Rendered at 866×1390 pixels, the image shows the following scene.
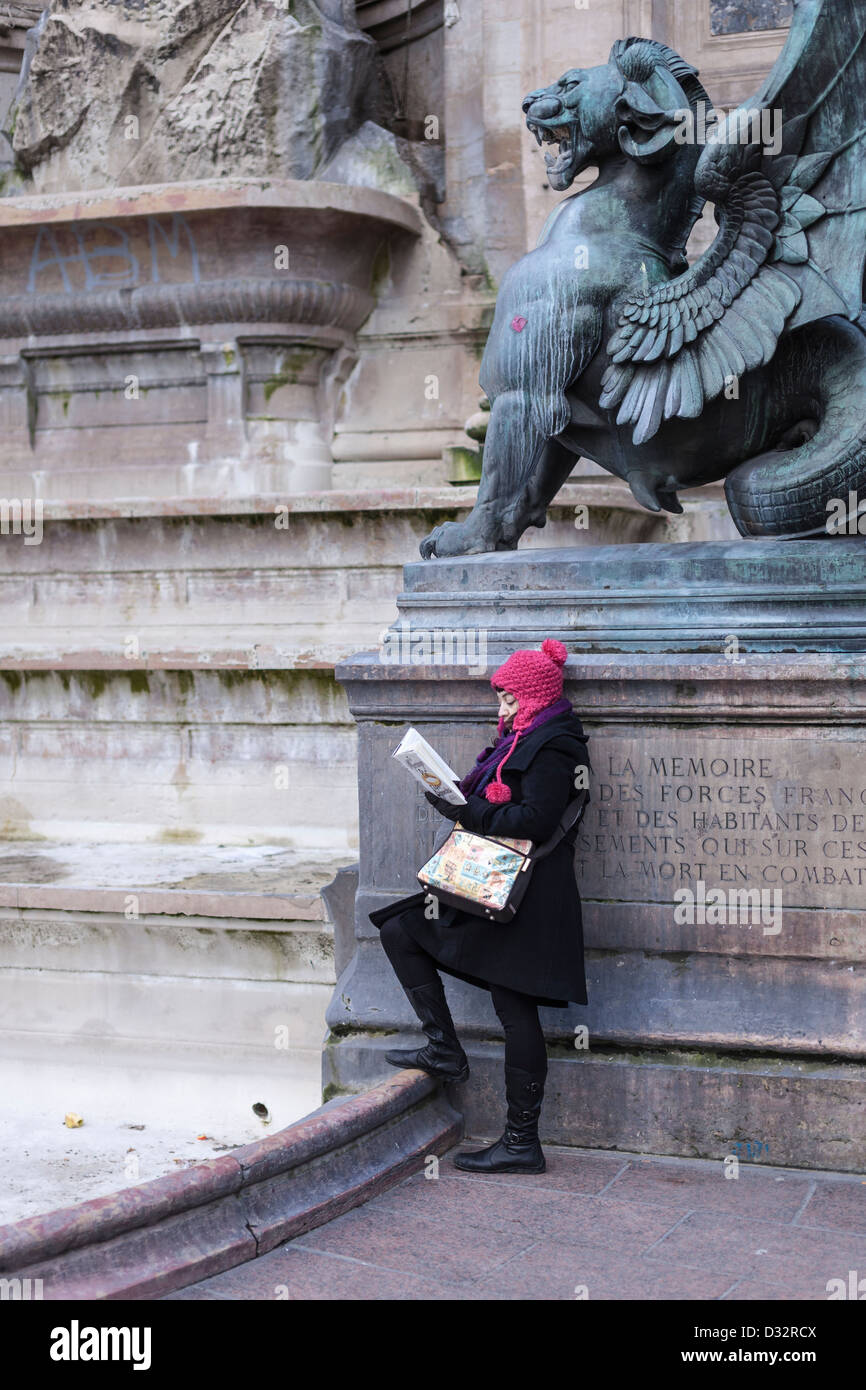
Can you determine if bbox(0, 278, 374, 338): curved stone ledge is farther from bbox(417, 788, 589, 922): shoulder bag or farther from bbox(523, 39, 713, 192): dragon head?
bbox(417, 788, 589, 922): shoulder bag

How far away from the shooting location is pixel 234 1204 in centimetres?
414

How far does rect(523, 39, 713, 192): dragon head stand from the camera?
210 inches

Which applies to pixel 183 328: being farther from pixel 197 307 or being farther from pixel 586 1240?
pixel 586 1240

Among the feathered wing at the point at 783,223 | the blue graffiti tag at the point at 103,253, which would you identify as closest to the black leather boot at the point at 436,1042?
the feathered wing at the point at 783,223

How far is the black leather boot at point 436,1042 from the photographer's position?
4.81 meters

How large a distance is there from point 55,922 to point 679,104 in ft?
15.8

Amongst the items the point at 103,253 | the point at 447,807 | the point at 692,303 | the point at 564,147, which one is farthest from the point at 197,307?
the point at 447,807

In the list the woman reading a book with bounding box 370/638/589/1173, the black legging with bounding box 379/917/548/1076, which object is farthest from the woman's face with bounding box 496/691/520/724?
the black legging with bounding box 379/917/548/1076

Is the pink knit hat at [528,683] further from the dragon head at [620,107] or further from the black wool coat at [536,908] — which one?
the dragon head at [620,107]

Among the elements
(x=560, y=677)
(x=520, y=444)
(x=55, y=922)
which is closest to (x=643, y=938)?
(x=560, y=677)

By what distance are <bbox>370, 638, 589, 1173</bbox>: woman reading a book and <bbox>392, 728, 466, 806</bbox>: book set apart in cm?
4

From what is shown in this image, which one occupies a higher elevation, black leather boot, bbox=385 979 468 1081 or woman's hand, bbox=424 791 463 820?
woman's hand, bbox=424 791 463 820

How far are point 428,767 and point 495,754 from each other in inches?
13.9

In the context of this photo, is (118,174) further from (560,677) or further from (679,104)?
(560,677)
